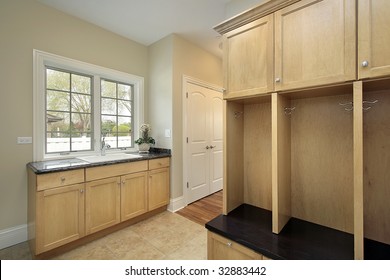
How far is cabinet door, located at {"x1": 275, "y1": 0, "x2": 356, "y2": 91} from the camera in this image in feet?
2.94

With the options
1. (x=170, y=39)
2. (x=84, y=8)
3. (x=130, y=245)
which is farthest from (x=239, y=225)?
(x=84, y=8)

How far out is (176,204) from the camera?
9.46 ft

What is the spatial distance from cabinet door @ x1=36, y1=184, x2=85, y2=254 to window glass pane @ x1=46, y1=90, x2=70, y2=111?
1.16 meters

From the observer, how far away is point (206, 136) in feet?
11.3

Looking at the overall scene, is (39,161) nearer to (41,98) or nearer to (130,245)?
(41,98)

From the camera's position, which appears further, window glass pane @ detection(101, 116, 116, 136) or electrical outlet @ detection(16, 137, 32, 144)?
window glass pane @ detection(101, 116, 116, 136)

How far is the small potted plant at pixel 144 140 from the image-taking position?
2.88m

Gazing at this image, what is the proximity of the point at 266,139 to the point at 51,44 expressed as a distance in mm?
2704

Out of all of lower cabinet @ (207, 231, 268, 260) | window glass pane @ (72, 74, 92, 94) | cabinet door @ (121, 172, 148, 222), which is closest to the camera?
lower cabinet @ (207, 231, 268, 260)

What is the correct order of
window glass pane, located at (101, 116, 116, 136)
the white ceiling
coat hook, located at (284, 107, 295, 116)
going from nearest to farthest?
coat hook, located at (284, 107, 295, 116), the white ceiling, window glass pane, located at (101, 116, 116, 136)

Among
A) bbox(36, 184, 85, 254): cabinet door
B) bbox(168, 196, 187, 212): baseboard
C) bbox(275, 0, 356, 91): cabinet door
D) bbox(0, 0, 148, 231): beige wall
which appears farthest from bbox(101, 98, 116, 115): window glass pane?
bbox(275, 0, 356, 91): cabinet door

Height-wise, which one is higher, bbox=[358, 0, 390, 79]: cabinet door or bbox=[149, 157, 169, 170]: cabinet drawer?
bbox=[358, 0, 390, 79]: cabinet door

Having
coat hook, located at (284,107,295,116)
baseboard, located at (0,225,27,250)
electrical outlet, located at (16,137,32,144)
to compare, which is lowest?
baseboard, located at (0,225,27,250)

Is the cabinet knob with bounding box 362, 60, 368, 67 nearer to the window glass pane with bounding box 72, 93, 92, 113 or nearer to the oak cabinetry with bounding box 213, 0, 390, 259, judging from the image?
the oak cabinetry with bounding box 213, 0, 390, 259
